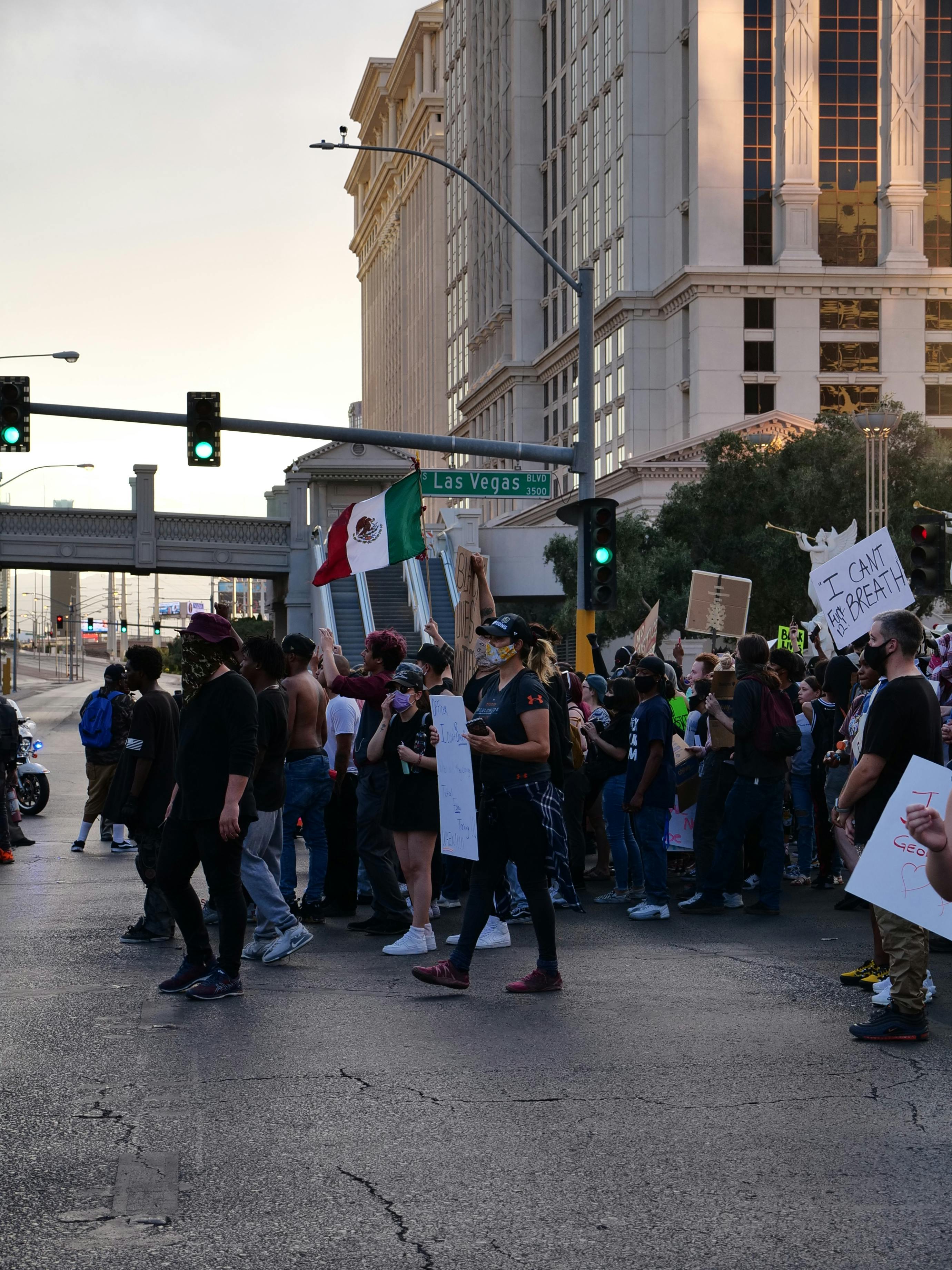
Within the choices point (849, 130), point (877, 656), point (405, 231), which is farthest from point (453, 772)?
point (405, 231)

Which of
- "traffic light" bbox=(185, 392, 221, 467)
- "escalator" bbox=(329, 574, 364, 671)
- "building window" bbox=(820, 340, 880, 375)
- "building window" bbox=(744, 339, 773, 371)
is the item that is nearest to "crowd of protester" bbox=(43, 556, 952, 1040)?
"traffic light" bbox=(185, 392, 221, 467)

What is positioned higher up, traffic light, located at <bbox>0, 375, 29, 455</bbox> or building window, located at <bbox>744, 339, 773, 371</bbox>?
building window, located at <bbox>744, 339, 773, 371</bbox>

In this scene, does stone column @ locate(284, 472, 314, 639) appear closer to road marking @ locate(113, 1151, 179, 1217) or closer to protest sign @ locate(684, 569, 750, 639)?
protest sign @ locate(684, 569, 750, 639)

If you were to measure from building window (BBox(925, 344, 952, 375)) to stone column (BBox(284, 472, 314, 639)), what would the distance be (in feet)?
113

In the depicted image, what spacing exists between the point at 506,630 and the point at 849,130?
220 feet

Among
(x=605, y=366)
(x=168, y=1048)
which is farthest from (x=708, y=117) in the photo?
(x=168, y=1048)

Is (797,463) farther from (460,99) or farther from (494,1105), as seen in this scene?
(460,99)

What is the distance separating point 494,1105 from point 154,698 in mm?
4836

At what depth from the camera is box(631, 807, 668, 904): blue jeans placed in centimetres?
1018

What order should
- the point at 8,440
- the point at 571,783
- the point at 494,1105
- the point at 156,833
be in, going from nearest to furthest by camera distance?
the point at 494,1105 < the point at 156,833 < the point at 571,783 < the point at 8,440

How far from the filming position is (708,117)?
219 ft

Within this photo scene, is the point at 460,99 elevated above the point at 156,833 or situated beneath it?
elevated above

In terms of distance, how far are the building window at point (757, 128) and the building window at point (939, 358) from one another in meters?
8.83

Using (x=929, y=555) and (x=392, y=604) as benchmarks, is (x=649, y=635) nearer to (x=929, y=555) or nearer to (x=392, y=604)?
(x=929, y=555)
